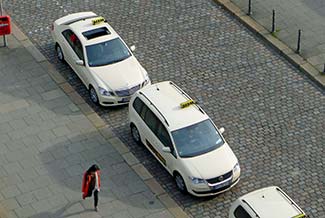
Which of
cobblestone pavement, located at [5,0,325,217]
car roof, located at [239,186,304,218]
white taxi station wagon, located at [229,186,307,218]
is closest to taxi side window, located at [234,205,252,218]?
white taxi station wagon, located at [229,186,307,218]

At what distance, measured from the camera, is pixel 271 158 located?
2231 centimetres

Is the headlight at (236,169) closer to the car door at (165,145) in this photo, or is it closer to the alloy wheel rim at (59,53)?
the car door at (165,145)

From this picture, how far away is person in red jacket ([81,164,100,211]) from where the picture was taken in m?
20.0

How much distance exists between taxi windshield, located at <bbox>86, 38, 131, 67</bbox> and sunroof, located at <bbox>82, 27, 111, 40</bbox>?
17.1 inches

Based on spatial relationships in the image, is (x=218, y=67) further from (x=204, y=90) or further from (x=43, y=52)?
(x=43, y=52)

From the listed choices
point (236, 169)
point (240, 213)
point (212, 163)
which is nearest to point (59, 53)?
point (212, 163)

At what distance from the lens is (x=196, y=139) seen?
21.4 metres

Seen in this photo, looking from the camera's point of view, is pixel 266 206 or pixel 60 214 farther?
pixel 60 214

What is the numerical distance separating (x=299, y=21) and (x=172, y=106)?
783cm

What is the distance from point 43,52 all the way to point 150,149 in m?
6.43

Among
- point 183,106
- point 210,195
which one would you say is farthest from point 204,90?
point 210,195

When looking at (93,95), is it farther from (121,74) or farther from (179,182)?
(179,182)

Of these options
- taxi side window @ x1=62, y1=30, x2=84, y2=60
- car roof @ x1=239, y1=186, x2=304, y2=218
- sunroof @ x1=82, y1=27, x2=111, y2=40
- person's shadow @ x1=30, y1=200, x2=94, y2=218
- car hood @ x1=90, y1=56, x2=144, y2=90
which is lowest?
person's shadow @ x1=30, y1=200, x2=94, y2=218

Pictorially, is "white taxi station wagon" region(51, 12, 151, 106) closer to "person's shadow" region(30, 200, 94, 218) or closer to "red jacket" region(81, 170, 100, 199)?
"red jacket" region(81, 170, 100, 199)
